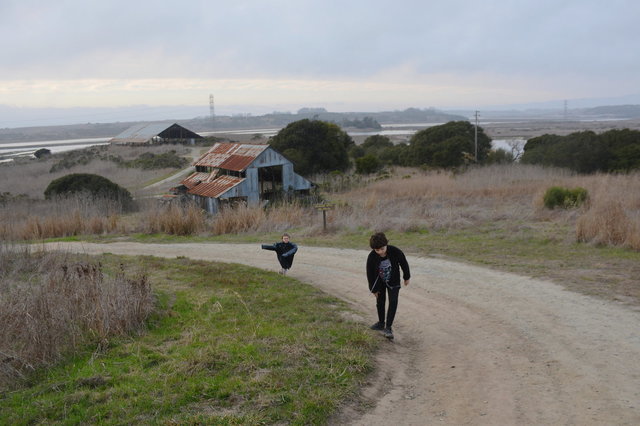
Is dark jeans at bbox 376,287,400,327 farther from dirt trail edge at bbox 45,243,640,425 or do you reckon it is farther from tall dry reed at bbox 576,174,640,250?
tall dry reed at bbox 576,174,640,250

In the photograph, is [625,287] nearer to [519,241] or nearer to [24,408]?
[519,241]

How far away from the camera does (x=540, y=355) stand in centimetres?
683

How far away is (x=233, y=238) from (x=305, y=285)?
762 cm

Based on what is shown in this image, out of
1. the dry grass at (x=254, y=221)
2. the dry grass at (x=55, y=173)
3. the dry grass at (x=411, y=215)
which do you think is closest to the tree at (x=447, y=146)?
the dry grass at (x=411, y=215)

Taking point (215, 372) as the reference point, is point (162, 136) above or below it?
above

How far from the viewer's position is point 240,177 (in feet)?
87.5

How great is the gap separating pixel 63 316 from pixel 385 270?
4.49m

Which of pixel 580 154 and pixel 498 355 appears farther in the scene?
pixel 580 154

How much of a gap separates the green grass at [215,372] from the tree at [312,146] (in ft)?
98.7

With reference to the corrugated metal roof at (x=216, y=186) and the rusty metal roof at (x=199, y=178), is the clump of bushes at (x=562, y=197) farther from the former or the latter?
the rusty metal roof at (x=199, y=178)

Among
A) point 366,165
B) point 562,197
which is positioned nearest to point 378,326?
point 562,197

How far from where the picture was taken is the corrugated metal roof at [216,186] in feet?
85.9

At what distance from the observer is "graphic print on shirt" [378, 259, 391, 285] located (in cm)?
746

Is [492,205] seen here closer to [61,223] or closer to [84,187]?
[61,223]
